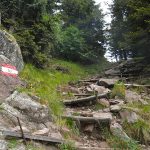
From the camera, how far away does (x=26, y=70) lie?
1366cm

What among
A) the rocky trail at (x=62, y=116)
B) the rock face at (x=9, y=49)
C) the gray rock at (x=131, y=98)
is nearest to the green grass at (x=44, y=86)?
the rocky trail at (x=62, y=116)

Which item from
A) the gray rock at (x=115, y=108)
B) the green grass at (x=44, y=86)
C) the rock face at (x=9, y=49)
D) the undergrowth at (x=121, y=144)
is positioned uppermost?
the rock face at (x=9, y=49)

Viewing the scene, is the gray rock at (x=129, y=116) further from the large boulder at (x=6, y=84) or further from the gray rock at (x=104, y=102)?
the large boulder at (x=6, y=84)

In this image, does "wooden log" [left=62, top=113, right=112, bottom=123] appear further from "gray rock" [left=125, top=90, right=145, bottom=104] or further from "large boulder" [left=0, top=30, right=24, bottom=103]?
"gray rock" [left=125, top=90, right=145, bottom=104]

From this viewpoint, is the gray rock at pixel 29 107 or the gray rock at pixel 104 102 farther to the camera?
the gray rock at pixel 104 102

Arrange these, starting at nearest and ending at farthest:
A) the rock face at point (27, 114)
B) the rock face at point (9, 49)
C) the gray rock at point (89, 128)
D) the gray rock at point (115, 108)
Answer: the rock face at point (27, 114) < the gray rock at point (89, 128) < the gray rock at point (115, 108) < the rock face at point (9, 49)

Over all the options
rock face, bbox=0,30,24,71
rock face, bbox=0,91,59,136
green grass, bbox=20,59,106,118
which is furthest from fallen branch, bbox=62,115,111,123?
rock face, bbox=0,30,24,71

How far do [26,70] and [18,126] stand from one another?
20.1ft

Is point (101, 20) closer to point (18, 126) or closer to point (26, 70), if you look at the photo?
point (26, 70)

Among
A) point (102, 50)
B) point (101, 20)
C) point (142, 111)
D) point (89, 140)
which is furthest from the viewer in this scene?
point (101, 20)

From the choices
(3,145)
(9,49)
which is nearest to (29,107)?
(3,145)

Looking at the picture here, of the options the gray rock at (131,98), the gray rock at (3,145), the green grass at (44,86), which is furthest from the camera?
the gray rock at (131,98)

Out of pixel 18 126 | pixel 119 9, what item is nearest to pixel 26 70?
pixel 18 126

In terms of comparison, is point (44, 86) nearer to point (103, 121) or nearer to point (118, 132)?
point (103, 121)
